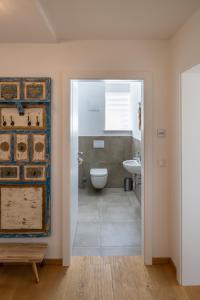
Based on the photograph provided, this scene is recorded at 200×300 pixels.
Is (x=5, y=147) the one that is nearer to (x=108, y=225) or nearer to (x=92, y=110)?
(x=108, y=225)

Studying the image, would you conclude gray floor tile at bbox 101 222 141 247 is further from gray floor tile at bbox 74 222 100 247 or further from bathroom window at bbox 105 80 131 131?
bathroom window at bbox 105 80 131 131

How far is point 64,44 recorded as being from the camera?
2.72 meters

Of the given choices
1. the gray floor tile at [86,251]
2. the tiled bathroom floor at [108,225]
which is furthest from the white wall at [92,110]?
the gray floor tile at [86,251]

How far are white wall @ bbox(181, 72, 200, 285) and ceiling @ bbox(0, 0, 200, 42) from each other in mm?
571

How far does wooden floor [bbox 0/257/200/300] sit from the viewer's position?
2270mm

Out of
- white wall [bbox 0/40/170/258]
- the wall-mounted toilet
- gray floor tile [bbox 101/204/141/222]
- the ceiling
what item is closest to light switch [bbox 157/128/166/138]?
white wall [bbox 0/40/170/258]

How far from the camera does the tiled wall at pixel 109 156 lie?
20.0 ft

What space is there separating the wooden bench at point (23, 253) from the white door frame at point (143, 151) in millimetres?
294

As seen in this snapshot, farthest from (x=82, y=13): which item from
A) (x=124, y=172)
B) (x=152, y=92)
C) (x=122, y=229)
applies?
(x=124, y=172)

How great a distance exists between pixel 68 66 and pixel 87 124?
340cm

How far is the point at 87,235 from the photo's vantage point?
356cm

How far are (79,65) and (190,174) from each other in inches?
62.8

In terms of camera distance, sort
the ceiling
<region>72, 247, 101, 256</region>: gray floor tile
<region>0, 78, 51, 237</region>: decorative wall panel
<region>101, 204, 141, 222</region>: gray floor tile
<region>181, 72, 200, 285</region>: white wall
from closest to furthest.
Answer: the ceiling → <region>181, 72, 200, 285</region>: white wall → <region>0, 78, 51, 237</region>: decorative wall panel → <region>72, 247, 101, 256</region>: gray floor tile → <region>101, 204, 141, 222</region>: gray floor tile

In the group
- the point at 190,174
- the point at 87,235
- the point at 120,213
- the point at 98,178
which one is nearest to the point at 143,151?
the point at 190,174
